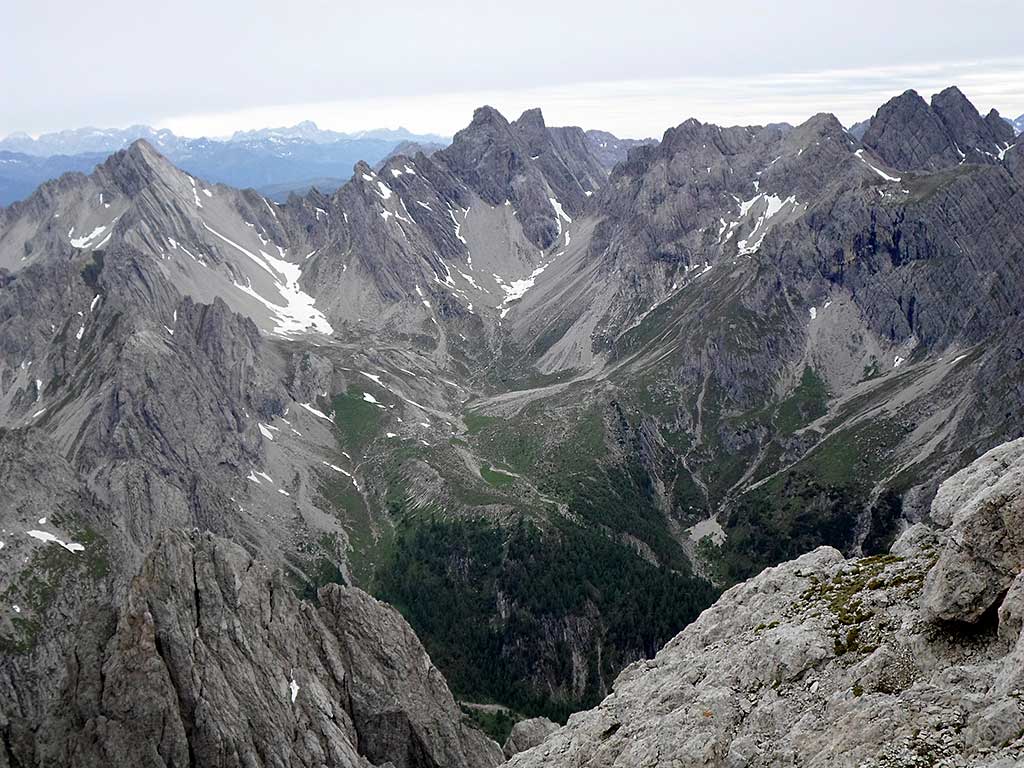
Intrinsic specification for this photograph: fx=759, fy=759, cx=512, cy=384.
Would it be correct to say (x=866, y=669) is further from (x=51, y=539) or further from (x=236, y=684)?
(x=51, y=539)

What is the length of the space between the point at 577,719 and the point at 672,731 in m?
15.0

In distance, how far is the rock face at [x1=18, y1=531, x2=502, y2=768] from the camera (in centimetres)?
8738

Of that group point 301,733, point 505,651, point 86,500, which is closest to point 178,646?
point 301,733

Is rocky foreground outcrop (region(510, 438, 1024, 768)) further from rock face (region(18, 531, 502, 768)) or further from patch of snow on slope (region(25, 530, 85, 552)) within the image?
patch of snow on slope (region(25, 530, 85, 552))

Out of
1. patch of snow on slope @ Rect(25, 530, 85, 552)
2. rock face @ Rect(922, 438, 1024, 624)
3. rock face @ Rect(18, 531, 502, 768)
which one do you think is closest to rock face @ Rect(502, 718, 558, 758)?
rock face @ Rect(18, 531, 502, 768)

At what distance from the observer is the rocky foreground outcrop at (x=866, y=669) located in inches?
1023

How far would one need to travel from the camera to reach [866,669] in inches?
1249

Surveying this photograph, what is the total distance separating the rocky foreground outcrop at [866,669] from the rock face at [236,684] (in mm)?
58167

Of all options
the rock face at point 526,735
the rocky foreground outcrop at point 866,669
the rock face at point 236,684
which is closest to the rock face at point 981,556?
the rocky foreground outcrop at point 866,669

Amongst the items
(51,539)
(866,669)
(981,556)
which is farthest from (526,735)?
(51,539)

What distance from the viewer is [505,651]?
191000 millimetres

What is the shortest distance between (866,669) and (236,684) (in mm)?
81744

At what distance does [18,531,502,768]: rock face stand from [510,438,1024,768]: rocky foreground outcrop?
58167 mm

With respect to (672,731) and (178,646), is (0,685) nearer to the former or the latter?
(178,646)
